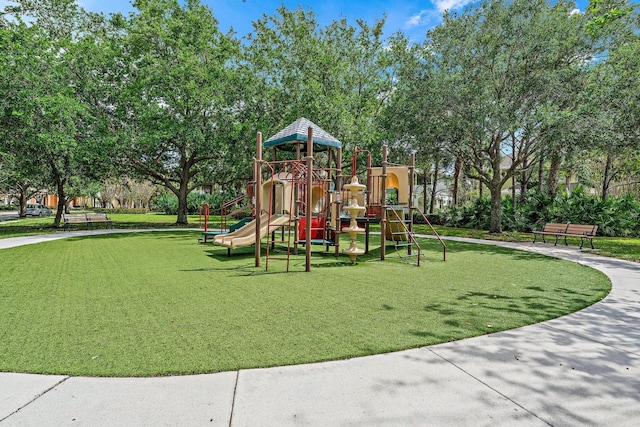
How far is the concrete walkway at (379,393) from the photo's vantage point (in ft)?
7.79

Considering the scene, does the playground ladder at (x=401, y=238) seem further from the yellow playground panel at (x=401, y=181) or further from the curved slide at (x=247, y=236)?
the curved slide at (x=247, y=236)

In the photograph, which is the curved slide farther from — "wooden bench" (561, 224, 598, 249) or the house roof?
"wooden bench" (561, 224, 598, 249)

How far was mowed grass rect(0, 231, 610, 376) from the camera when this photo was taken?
3.37 m

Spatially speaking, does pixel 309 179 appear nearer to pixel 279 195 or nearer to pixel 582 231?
pixel 279 195

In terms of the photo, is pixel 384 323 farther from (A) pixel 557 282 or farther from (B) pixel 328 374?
(A) pixel 557 282

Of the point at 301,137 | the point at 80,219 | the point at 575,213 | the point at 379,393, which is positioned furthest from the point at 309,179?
the point at 575,213

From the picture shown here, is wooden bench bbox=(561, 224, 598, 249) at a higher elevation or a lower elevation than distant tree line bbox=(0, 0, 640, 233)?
lower

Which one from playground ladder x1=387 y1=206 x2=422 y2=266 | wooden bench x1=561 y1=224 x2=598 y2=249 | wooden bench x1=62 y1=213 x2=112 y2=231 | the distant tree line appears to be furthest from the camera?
wooden bench x1=62 y1=213 x2=112 y2=231

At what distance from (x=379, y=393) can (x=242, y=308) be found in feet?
9.02

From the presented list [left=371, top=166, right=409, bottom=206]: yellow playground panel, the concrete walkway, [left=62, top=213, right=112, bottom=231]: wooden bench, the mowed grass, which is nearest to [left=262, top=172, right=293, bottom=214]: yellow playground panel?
the mowed grass

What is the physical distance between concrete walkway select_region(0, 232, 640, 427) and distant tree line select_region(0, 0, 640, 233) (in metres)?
13.2

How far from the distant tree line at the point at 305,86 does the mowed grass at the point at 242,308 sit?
345 inches

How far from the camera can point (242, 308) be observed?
4.95m

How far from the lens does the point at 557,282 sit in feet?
23.1
